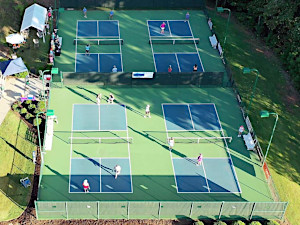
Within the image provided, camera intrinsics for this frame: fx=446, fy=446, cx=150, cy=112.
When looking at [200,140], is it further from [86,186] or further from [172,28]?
[172,28]

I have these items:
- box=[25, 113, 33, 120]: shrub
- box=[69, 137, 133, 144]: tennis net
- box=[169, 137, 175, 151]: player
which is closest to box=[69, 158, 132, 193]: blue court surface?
box=[69, 137, 133, 144]: tennis net

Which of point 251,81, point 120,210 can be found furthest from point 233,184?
point 251,81

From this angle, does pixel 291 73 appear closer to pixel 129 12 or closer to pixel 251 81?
pixel 251 81

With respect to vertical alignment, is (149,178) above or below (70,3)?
below

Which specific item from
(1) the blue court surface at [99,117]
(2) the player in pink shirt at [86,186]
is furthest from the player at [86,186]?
(1) the blue court surface at [99,117]

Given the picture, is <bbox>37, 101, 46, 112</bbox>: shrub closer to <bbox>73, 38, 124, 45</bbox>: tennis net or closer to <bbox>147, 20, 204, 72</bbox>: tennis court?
<bbox>73, 38, 124, 45</bbox>: tennis net

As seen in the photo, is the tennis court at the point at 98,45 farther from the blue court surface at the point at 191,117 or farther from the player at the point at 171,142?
the player at the point at 171,142
